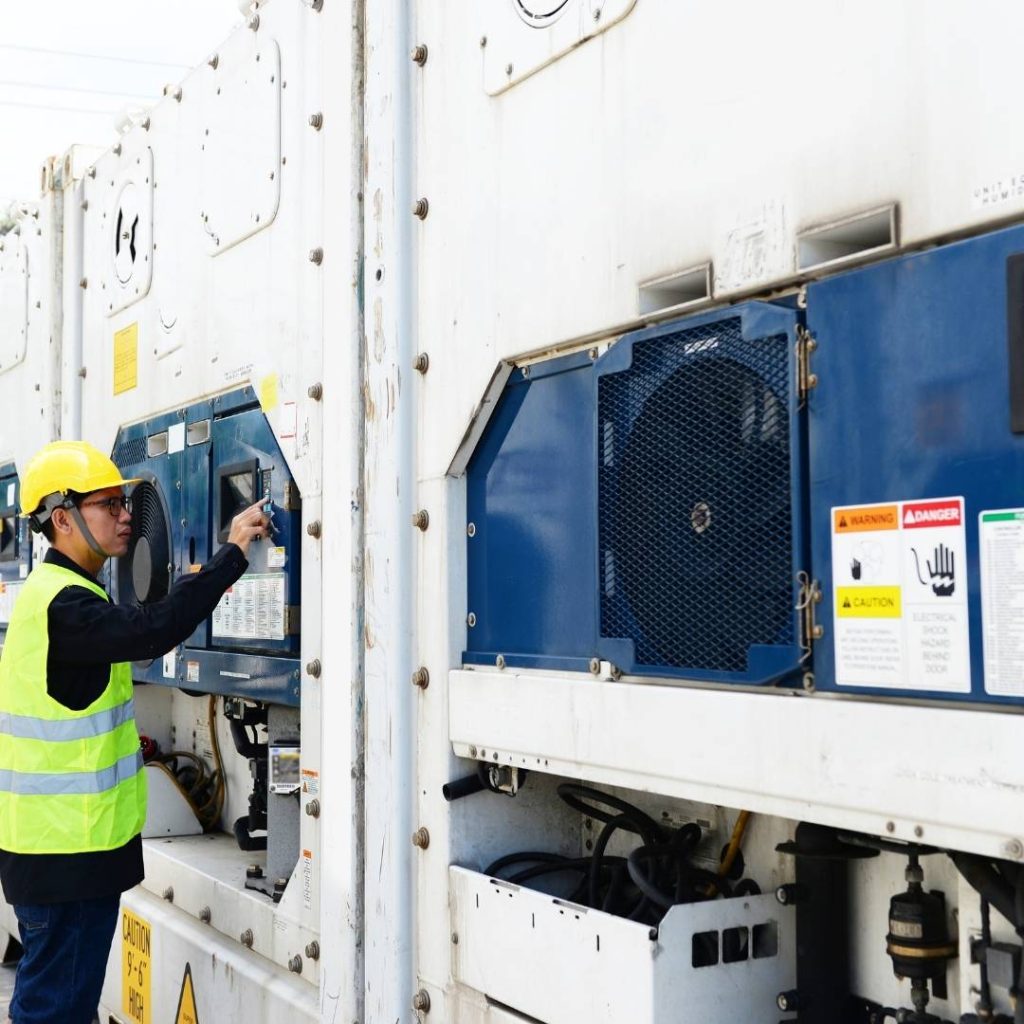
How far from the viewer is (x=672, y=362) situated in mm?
2023

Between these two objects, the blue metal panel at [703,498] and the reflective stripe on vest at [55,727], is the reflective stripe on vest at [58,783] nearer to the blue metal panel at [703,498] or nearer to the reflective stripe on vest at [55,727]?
the reflective stripe on vest at [55,727]

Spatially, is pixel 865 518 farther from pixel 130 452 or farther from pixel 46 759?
pixel 130 452

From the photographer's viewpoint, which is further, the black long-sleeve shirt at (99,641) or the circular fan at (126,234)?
the circular fan at (126,234)

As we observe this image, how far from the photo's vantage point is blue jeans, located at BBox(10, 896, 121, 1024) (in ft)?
9.85

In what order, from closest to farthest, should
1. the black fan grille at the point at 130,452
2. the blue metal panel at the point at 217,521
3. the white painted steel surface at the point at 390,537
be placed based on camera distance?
the white painted steel surface at the point at 390,537 → the blue metal panel at the point at 217,521 → the black fan grille at the point at 130,452

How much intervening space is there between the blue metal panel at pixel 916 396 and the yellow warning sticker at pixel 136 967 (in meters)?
2.62

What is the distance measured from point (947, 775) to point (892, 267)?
23.9 inches

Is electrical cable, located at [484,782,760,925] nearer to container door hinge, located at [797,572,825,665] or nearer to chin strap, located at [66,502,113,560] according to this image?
container door hinge, located at [797,572,825,665]

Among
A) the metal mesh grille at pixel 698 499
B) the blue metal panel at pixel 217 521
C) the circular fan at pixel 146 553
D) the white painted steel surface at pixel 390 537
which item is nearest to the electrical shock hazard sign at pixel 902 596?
the metal mesh grille at pixel 698 499

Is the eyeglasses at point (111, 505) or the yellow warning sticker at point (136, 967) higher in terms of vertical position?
the eyeglasses at point (111, 505)

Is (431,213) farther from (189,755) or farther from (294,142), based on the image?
(189,755)

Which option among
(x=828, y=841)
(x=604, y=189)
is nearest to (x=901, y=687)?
(x=828, y=841)

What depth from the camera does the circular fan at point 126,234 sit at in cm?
421

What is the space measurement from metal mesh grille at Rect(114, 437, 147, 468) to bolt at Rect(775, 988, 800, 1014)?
2.71 meters
